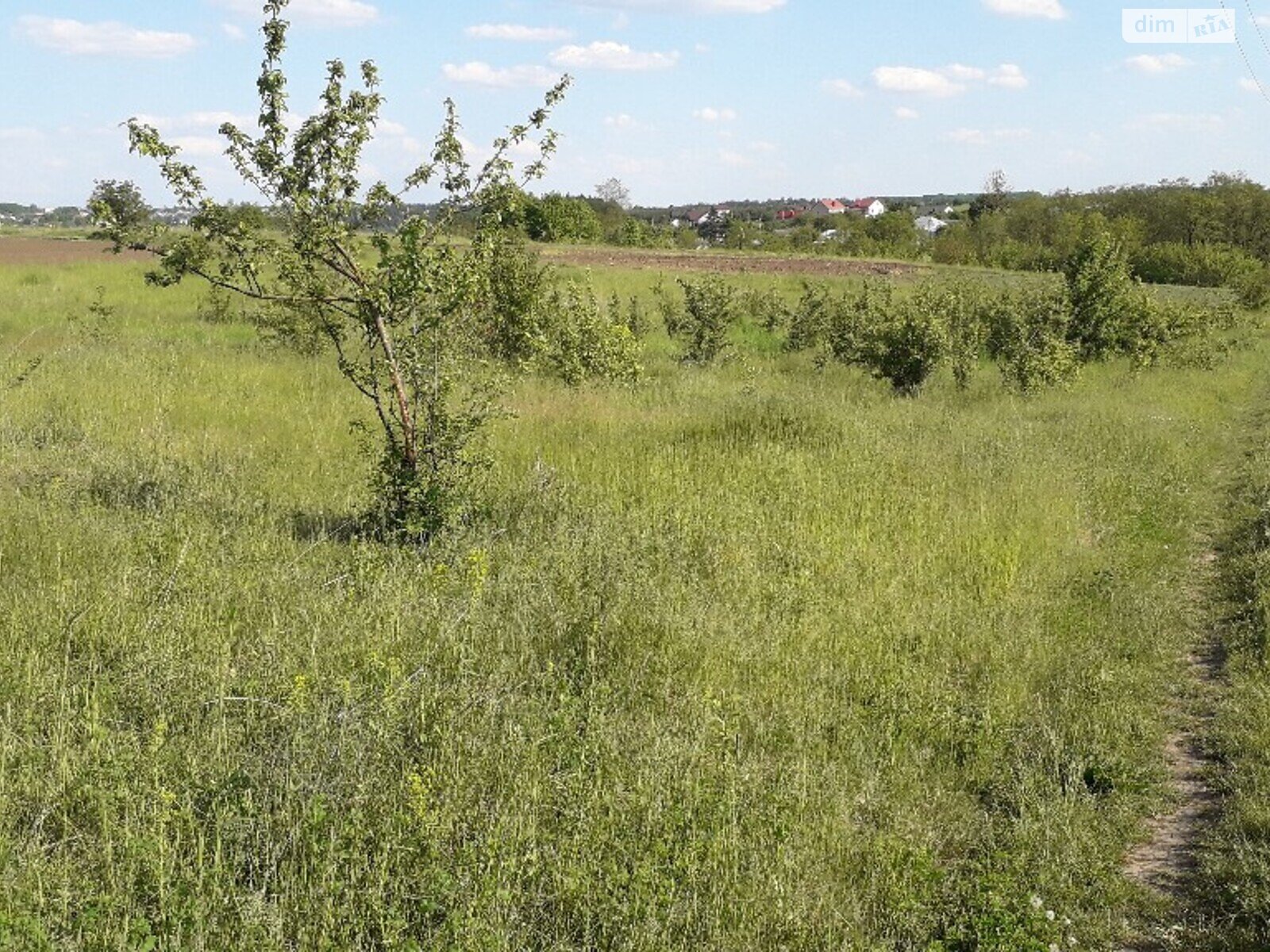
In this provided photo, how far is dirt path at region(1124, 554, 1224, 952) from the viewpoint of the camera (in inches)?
177

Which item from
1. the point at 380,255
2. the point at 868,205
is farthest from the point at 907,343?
the point at 868,205

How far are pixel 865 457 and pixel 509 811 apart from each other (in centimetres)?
779

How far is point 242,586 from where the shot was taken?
6363mm

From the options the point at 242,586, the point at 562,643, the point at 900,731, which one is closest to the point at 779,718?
the point at 900,731

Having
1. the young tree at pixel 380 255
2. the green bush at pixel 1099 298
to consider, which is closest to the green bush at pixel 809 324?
the green bush at pixel 1099 298

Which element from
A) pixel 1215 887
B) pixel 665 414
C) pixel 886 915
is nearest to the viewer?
pixel 886 915

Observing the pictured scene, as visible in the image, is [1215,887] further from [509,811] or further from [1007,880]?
[509,811]

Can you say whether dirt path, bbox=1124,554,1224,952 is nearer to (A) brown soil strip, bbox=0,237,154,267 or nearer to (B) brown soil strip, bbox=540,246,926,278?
(A) brown soil strip, bbox=0,237,154,267

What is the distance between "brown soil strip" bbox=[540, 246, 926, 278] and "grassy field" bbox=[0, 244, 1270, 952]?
29.0 m

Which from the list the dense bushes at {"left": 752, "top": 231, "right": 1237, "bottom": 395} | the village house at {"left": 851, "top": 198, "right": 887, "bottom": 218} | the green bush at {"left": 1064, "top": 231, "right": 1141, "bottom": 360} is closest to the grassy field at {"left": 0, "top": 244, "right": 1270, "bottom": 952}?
the dense bushes at {"left": 752, "top": 231, "right": 1237, "bottom": 395}

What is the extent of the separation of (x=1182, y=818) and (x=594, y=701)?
9.76ft

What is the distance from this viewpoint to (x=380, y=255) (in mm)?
7629

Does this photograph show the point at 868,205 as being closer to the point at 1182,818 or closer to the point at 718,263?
the point at 718,263

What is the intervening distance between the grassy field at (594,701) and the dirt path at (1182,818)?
0.11 meters
